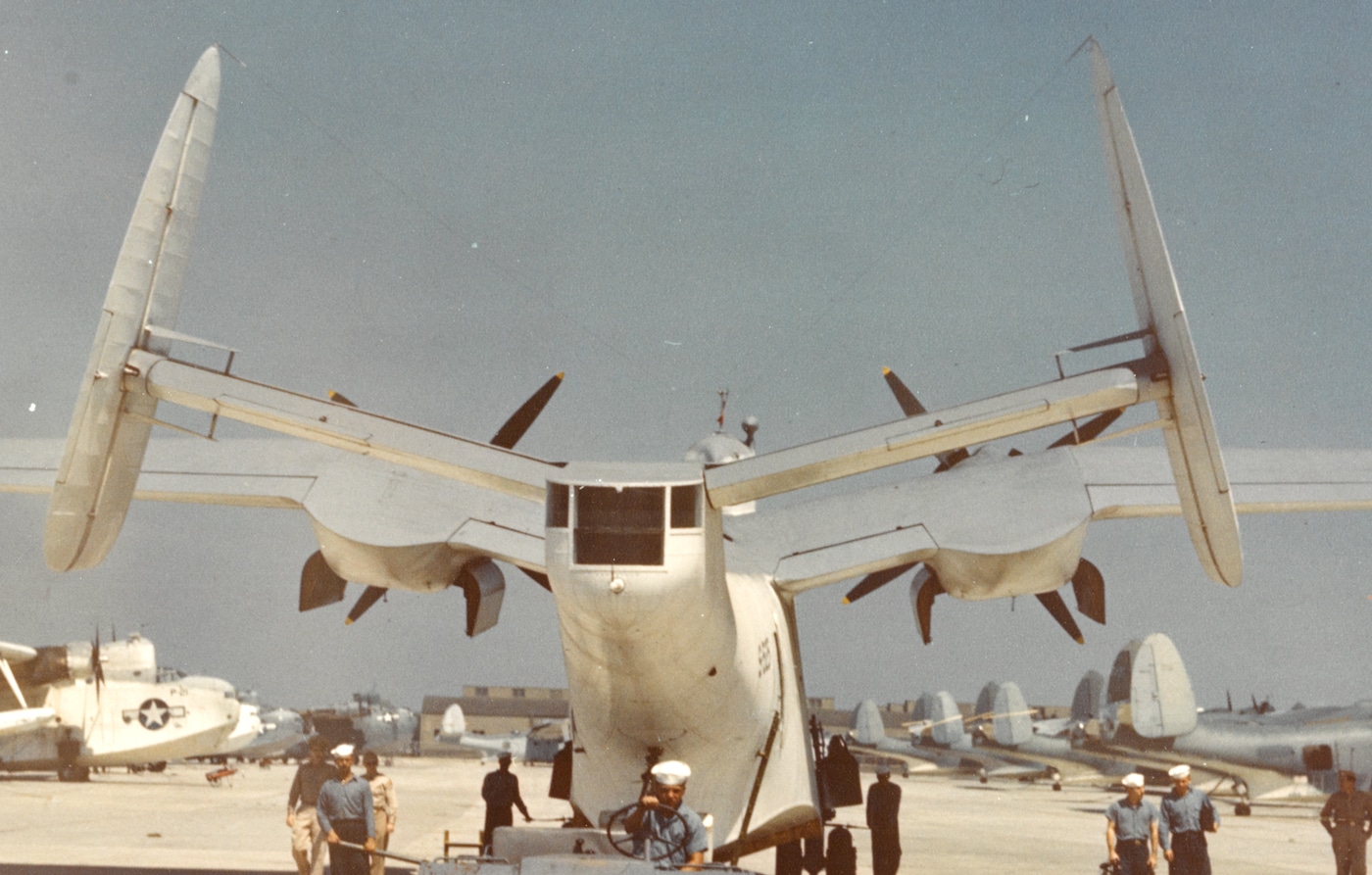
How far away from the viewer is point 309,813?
13586 mm

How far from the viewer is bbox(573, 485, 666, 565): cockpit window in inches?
301

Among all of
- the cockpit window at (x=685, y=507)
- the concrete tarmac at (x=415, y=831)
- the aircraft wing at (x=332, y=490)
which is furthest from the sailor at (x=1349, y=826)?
the cockpit window at (x=685, y=507)

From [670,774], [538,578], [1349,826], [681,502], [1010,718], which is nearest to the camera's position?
[681,502]

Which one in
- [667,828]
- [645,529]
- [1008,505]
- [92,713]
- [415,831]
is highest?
[1008,505]

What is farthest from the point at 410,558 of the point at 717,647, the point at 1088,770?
the point at 1088,770

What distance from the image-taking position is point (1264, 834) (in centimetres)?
3108

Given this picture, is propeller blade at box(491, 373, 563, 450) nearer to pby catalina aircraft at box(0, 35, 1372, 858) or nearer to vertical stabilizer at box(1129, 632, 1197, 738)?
pby catalina aircraft at box(0, 35, 1372, 858)

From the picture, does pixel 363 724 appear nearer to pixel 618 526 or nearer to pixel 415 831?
pixel 415 831

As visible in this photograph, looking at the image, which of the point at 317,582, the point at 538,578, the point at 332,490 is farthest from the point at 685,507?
the point at 317,582

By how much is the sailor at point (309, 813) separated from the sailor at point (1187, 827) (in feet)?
27.9

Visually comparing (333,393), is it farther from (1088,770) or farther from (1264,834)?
(1088,770)

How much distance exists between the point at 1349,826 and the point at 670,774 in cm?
1167

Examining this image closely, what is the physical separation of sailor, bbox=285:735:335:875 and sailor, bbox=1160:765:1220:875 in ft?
27.9

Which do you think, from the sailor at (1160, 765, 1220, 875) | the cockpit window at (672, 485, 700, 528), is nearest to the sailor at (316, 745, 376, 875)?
the cockpit window at (672, 485, 700, 528)
